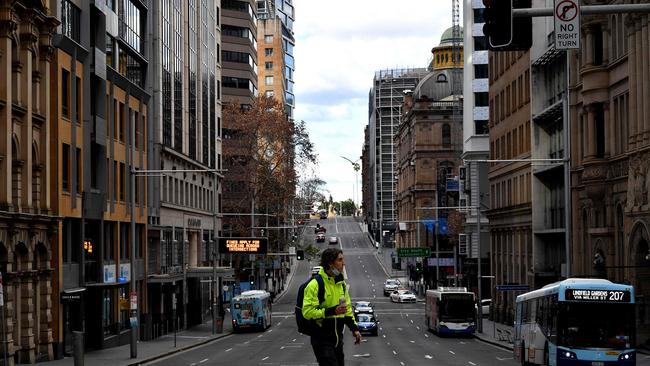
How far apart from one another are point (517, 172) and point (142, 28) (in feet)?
87.2

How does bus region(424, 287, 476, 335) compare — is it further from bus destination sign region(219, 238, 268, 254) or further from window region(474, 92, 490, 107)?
window region(474, 92, 490, 107)

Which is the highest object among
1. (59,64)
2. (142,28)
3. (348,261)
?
(142,28)

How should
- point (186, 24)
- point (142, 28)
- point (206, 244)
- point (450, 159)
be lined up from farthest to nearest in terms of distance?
point (450, 159) → point (206, 244) → point (186, 24) → point (142, 28)

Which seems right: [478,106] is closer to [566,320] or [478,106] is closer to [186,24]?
[186,24]

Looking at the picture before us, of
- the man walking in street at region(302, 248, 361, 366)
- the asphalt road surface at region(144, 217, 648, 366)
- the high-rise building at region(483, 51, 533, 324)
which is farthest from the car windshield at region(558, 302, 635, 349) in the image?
the high-rise building at region(483, 51, 533, 324)

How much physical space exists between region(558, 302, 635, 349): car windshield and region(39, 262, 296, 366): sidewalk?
57.2 feet

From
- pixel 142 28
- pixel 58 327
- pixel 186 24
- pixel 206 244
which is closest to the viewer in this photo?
pixel 58 327

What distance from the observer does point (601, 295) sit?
30.2 meters

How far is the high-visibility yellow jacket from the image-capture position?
41.7 ft

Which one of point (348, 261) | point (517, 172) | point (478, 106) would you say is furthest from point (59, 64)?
point (348, 261)

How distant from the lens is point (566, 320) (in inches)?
1196

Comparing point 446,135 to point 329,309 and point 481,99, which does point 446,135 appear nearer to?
point 481,99

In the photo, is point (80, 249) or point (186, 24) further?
point (186, 24)

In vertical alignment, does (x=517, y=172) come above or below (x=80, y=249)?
above
